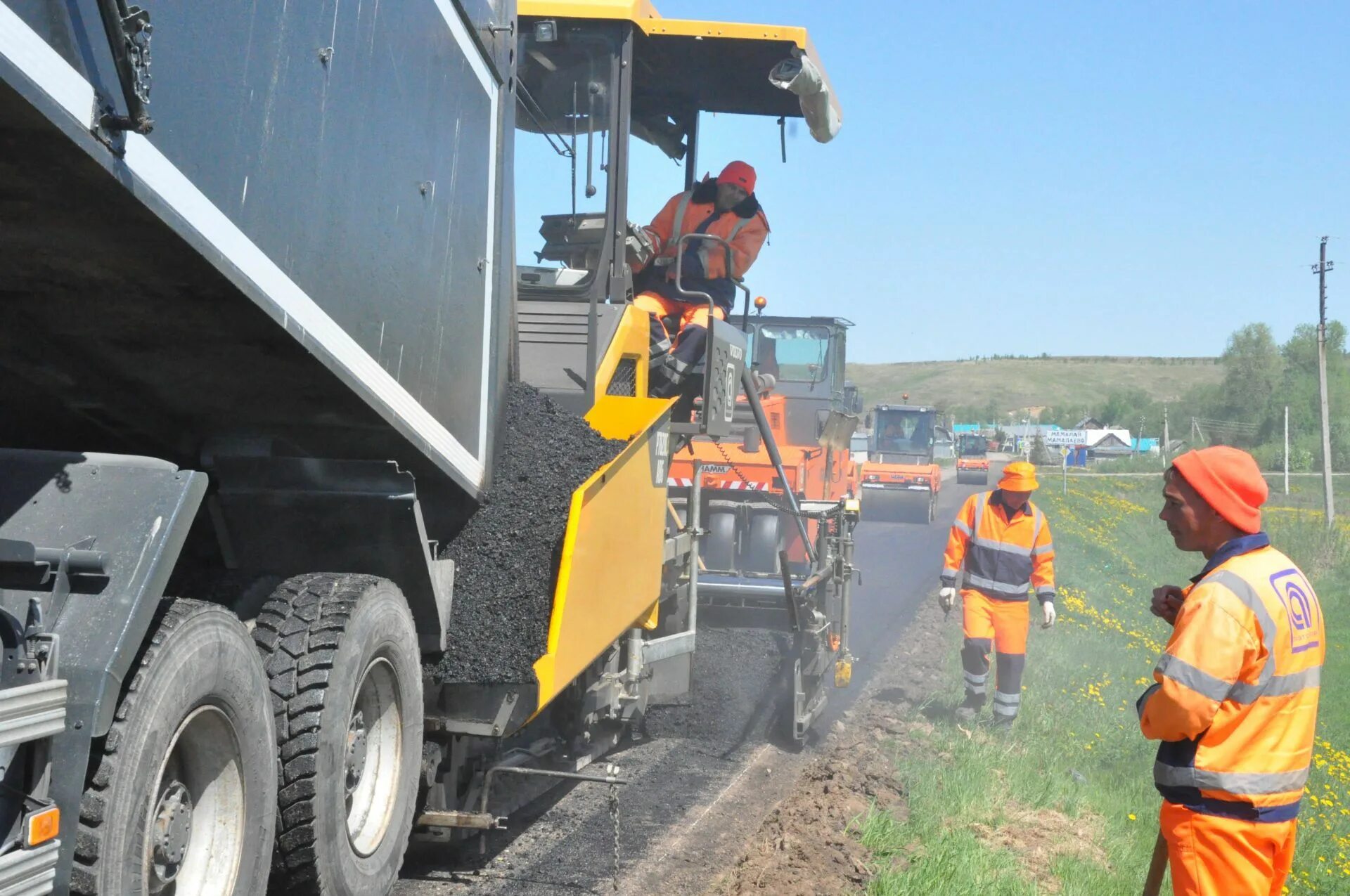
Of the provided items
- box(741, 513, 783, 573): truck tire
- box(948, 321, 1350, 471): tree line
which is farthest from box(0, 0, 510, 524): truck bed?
box(948, 321, 1350, 471): tree line

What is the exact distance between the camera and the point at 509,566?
4168 millimetres

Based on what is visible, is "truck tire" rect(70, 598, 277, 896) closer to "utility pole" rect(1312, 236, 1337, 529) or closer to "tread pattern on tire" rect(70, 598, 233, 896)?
"tread pattern on tire" rect(70, 598, 233, 896)

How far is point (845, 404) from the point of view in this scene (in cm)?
1905

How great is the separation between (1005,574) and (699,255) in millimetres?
2982

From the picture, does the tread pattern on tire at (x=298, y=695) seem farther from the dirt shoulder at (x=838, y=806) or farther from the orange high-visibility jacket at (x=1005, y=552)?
the orange high-visibility jacket at (x=1005, y=552)

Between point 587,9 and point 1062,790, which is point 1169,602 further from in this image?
point 587,9

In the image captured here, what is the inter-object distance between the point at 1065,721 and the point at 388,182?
682 centimetres

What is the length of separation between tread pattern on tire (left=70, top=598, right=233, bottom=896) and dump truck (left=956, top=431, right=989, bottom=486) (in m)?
40.8

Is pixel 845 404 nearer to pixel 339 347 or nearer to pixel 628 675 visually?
pixel 628 675

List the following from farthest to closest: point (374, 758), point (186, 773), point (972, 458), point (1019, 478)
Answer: point (972, 458), point (1019, 478), point (374, 758), point (186, 773)

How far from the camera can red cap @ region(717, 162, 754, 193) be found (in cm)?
685

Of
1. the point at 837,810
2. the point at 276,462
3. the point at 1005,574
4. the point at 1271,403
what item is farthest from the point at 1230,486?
the point at 1271,403

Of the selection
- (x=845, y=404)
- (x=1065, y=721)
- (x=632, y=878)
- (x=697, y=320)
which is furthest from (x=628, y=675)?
(x=845, y=404)

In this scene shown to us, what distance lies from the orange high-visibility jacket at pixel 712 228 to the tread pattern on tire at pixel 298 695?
3.76m
